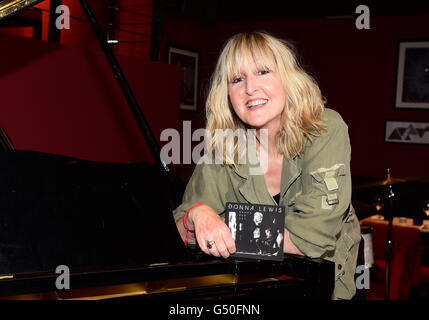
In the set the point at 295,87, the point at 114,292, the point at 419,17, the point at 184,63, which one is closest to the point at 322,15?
the point at 419,17

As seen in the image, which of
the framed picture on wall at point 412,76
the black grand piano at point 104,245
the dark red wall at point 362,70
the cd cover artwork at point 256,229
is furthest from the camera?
the dark red wall at point 362,70

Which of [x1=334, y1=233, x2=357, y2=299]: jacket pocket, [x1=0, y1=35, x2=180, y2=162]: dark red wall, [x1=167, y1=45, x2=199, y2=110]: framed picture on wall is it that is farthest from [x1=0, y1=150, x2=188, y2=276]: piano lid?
[x1=167, y1=45, x2=199, y2=110]: framed picture on wall

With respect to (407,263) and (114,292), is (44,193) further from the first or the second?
(407,263)

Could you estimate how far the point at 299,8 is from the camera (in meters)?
7.71

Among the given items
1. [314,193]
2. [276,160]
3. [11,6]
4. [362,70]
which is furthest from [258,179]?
[362,70]

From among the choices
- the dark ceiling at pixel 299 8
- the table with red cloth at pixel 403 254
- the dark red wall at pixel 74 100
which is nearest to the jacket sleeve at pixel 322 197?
the table with red cloth at pixel 403 254

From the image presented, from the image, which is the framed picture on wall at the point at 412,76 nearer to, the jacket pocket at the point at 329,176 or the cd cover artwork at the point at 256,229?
the jacket pocket at the point at 329,176

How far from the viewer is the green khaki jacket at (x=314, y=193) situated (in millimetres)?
1693

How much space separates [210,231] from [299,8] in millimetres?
6663

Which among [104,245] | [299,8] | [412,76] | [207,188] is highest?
[299,8]

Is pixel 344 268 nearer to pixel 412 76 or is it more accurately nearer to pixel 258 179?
pixel 258 179

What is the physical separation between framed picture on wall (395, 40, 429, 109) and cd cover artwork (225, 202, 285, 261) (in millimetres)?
6661

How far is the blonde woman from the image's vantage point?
1702 mm

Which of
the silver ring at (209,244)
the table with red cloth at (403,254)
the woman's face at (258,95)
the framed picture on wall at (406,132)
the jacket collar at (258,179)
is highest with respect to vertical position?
the framed picture on wall at (406,132)
